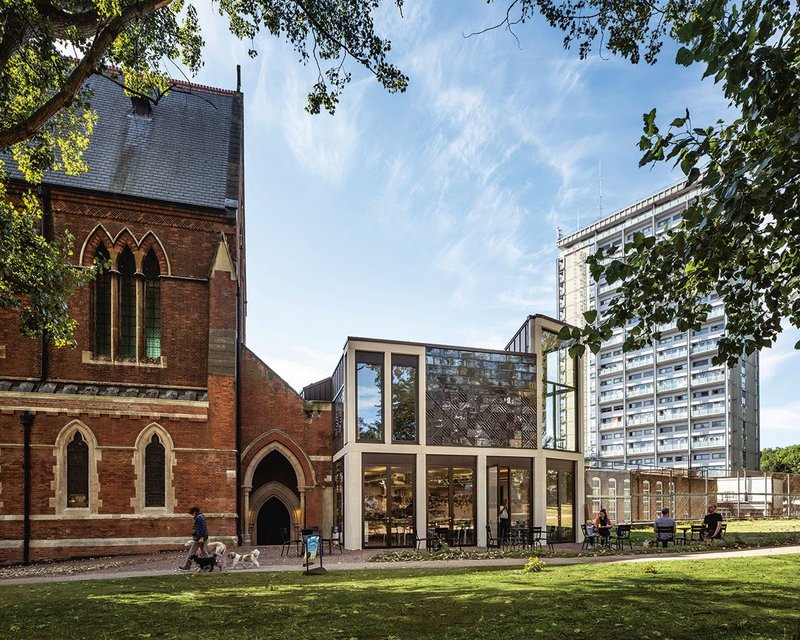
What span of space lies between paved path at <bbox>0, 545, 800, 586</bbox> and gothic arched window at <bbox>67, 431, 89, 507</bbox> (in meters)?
2.02

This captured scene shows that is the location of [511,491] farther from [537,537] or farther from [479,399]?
[479,399]

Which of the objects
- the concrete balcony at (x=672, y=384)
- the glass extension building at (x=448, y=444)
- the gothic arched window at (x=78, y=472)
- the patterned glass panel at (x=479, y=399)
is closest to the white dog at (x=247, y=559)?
the glass extension building at (x=448, y=444)

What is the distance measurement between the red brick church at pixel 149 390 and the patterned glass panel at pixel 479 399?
5.41 meters

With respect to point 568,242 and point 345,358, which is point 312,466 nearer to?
point 345,358

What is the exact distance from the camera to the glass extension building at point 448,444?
2067 cm

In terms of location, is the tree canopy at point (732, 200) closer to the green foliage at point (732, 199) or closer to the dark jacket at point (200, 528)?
the green foliage at point (732, 199)

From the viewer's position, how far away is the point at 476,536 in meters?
21.3

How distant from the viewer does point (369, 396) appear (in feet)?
69.5

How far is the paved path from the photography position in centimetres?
1498

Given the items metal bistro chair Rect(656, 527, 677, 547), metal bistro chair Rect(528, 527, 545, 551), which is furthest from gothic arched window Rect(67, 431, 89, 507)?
metal bistro chair Rect(656, 527, 677, 547)

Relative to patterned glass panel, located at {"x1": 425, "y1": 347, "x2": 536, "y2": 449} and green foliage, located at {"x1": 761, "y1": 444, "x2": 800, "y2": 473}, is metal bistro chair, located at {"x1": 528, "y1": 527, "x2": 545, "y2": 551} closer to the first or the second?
patterned glass panel, located at {"x1": 425, "y1": 347, "x2": 536, "y2": 449}

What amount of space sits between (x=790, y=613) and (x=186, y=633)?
24.8 feet

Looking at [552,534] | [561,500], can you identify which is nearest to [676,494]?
[561,500]

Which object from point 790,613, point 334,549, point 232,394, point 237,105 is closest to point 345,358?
point 232,394
